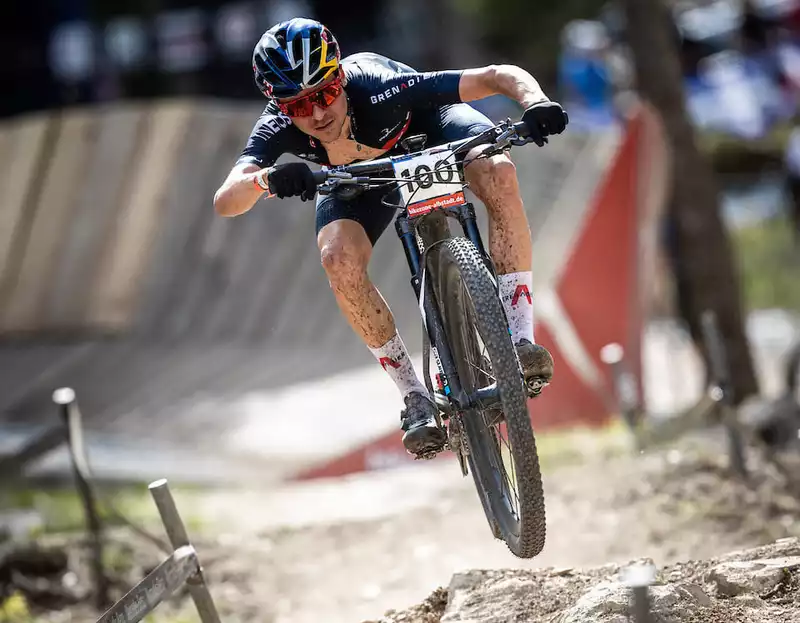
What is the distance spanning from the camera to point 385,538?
847cm

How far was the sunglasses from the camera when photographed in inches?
201

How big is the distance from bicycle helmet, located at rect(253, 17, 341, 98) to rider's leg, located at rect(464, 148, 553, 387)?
75 cm

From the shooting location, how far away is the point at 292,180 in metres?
4.79

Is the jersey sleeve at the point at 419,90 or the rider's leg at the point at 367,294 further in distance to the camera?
the jersey sleeve at the point at 419,90

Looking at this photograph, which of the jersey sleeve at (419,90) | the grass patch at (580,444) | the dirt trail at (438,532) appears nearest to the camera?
the jersey sleeve at (419,90)

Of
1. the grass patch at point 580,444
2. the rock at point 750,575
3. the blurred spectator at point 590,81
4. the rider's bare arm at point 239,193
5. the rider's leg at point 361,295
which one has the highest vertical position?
the blurred spectator at point 590,81

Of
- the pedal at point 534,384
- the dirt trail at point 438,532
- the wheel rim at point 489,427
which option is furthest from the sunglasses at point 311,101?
the dirt trail at point 438,532

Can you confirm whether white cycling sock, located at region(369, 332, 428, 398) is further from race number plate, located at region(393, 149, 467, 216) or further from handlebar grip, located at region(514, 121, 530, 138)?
handlebar grip, located at region(514, 121, 530, 138)

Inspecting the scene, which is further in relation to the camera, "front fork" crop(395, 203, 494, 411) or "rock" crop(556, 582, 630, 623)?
"front fork" crop(395, 203, 494, 411)

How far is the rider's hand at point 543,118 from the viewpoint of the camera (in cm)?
482

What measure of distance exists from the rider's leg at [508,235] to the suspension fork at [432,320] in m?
0.29

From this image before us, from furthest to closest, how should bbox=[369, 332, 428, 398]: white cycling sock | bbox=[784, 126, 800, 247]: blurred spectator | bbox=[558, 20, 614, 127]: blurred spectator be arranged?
bbox=[784, 126, 800, 247]: blurred spectator
bbox=[558, 20, 614, 127]: blurred spectator
bbox=[369, 332, 428, 398]: white cycling sock

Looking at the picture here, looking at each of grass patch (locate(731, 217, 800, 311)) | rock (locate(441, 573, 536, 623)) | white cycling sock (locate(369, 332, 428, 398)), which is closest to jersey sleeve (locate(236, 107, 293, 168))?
white cycling sock (locate(369, 332, 428, 398))

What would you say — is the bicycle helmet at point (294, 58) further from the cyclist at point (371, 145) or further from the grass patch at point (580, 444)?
the grass patch at point (580, 444)
